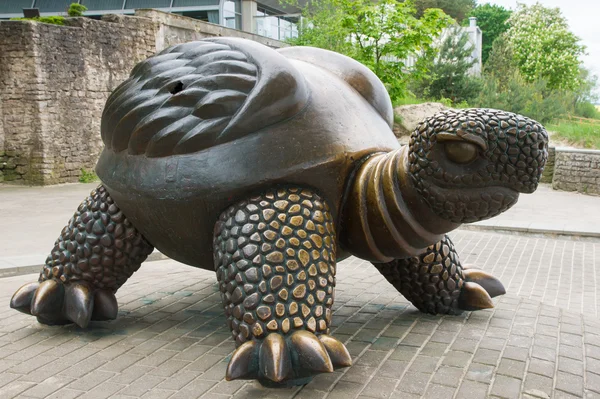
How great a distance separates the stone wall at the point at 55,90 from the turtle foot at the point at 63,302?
10.3 meters

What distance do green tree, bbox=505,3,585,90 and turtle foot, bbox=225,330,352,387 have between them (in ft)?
110

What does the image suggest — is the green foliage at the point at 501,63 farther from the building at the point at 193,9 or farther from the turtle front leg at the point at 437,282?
the turtle front leg at the point at 437,282

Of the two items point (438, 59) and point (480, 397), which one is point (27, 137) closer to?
point (480, 397)

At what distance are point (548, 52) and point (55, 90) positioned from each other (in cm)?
3027

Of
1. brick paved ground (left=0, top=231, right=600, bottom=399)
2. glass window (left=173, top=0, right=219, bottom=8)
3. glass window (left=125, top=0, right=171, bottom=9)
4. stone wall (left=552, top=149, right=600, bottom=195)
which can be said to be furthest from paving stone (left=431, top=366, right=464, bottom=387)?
glass window (left=125, top=0, right=171, bottom=9)

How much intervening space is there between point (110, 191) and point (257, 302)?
1.05 m

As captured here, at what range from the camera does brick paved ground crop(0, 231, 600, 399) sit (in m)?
2.52

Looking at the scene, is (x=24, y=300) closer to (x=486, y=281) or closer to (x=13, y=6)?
(x=486, y=281)

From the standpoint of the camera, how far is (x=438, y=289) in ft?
11.5

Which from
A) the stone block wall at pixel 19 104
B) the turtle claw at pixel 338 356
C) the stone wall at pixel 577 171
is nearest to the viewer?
the turtle claw at pixel 338 356

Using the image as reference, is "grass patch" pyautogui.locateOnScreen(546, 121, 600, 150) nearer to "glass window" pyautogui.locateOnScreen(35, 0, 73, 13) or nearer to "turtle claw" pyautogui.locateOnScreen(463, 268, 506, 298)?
"turtle claw" pyautogui.locateOnScreen(463, 268, 506, 298)

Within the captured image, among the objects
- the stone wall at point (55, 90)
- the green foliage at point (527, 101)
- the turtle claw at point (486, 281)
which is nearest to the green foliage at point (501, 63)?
the green foliage at point (527, 101)

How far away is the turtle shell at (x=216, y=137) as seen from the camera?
104 inches

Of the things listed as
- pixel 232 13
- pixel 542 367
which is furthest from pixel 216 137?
pixel 232 13
